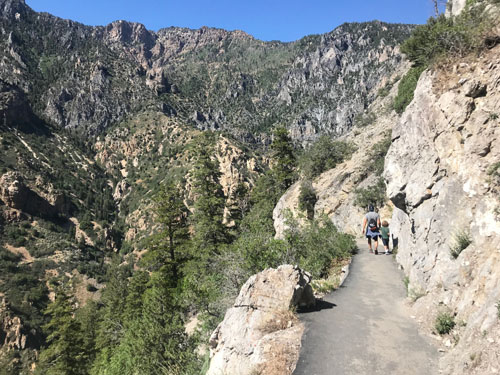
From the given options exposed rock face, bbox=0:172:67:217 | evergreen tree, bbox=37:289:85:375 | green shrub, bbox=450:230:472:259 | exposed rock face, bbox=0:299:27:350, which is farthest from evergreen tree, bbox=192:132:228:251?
exposed rock face, bbox=0:172:67:217

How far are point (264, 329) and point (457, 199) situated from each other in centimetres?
564

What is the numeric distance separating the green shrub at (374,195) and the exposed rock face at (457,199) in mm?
10731

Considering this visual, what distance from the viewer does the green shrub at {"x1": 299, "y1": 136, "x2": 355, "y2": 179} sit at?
31562 mm

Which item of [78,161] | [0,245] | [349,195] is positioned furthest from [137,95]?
[349,195]

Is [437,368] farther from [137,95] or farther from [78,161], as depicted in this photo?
[137,95]

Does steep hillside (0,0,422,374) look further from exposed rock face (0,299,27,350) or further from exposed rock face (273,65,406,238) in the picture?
exposed rock face (273,65,406,238)

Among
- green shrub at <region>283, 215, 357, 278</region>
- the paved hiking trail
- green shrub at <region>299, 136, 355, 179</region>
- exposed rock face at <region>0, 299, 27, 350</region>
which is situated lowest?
exposed rock face at <region>0, 299, 27, 350</region>

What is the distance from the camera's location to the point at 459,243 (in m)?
6.73

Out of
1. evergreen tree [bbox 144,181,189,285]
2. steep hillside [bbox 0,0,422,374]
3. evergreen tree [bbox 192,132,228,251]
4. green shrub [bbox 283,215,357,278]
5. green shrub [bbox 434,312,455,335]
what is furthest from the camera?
evergreen tree [bbox 144,181,189,285]

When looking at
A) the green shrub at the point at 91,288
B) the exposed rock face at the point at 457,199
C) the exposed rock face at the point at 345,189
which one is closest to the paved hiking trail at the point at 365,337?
the exposed rock face at the point at 457,199

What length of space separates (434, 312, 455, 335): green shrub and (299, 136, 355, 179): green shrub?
2572cm

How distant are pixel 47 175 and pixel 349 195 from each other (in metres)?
116

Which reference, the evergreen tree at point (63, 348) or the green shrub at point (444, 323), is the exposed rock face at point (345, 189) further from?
the evergreen tree at point (63, 348)

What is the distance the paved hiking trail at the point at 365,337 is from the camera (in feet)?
18.4
